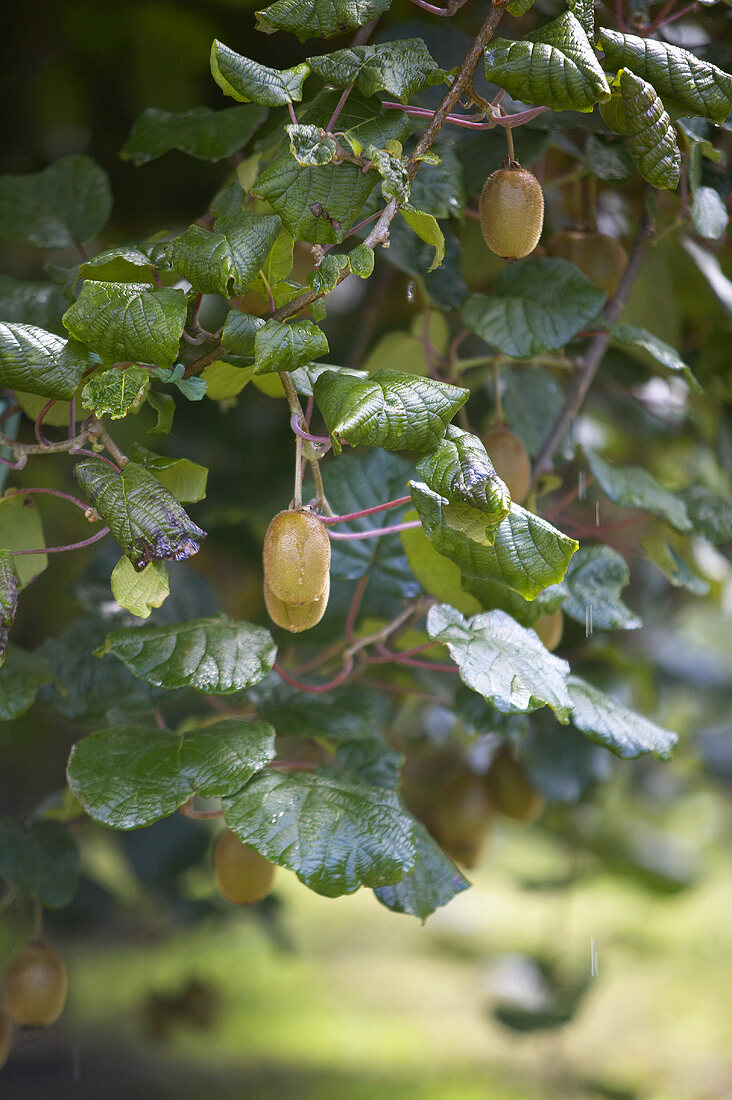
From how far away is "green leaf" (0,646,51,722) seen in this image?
0.56 metres

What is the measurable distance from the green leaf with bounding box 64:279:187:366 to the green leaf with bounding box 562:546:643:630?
0.35 metres

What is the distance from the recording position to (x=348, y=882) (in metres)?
0.46

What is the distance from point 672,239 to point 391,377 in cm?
58

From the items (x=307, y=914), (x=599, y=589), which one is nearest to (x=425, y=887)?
(x=599, y=589)

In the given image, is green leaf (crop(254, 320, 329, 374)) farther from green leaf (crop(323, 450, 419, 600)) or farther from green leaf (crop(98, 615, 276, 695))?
green leaf (crop(323, 450, 419, 600))

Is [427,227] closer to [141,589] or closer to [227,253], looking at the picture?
[227,253]

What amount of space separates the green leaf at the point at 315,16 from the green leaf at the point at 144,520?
23cm

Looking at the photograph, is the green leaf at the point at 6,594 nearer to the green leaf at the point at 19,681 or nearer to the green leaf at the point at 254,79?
the green leaf at the point at 19,681

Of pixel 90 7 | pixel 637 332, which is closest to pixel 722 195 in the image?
pixel 637 332

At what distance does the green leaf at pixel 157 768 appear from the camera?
49cm

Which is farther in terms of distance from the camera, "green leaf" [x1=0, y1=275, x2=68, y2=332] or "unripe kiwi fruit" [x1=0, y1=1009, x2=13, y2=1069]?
"unripe kiwi fruit" [x1=0, y1=1009, x2=13, y2=1069]

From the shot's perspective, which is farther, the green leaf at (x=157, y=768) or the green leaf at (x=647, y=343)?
the green leaf at (x=647, y=343)

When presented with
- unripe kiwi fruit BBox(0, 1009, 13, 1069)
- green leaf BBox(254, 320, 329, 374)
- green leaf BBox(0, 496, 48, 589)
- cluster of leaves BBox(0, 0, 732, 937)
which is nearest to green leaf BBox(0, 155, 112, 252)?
cluster of leaves BBox(0, 0, 732, 937)

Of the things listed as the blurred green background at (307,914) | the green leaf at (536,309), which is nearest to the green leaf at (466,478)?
the green leaf at (536,309)
